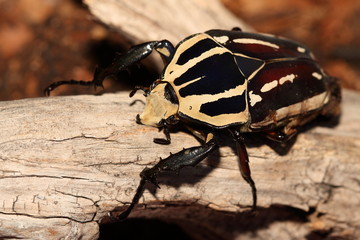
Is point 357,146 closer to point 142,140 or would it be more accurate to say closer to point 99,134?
point 142,140

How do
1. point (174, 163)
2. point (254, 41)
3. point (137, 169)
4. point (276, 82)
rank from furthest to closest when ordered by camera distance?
point (254, 41)
point (276, 82)
point (137, 169)
point (174, 163)

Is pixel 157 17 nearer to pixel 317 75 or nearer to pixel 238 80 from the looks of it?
pixel 238 80

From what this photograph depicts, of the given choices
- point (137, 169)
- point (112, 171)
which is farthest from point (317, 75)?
point (112, 171)

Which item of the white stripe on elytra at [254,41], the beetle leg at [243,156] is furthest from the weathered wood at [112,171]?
the white stripe on elytra at [254,41]

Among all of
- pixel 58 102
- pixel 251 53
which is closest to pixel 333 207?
pixel 251 53

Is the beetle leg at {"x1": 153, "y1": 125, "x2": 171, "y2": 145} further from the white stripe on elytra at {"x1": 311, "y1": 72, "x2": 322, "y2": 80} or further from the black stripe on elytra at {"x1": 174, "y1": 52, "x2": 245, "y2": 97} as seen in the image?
the white stripe on elytra at {"x1": 311, "y1": 72, "x2": 322, "y2": 80}

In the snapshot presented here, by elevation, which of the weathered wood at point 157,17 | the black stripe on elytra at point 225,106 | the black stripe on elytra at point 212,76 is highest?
the weathered wood at point 157,17

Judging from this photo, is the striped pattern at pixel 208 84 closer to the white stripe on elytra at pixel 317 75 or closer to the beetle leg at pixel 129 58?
the beetle leg at pixel 129 58
